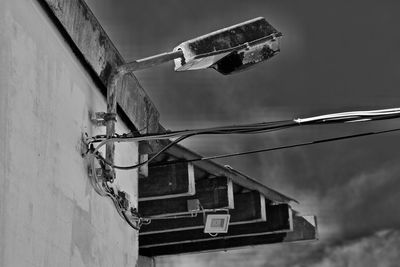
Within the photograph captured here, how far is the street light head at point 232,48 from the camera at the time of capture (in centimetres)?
696

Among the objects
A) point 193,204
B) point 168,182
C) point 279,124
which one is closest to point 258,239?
point 193,204

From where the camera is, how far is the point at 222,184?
11492mm

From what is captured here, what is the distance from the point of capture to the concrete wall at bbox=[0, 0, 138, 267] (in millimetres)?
5730

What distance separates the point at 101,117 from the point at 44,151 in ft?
4.31

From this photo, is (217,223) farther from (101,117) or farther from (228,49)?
(228,49)

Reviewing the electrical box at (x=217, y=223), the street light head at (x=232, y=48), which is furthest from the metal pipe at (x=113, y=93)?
the electrical box at (x=217, y=223)

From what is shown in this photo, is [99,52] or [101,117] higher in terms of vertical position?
[99,52]

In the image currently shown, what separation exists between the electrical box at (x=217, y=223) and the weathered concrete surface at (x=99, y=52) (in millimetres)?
2396

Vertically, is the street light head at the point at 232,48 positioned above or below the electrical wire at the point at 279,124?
above

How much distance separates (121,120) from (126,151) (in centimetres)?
28

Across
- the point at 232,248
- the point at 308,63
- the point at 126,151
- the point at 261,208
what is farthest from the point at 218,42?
the point at 308,63

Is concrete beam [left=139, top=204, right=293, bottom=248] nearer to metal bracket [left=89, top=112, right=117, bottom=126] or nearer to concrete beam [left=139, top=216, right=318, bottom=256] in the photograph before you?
concrete beam [left=139, top=216, right=318, bottom=256]

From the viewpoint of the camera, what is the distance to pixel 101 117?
7.62 metres

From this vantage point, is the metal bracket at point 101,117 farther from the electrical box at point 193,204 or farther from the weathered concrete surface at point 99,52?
the electrical box at point 193,204
